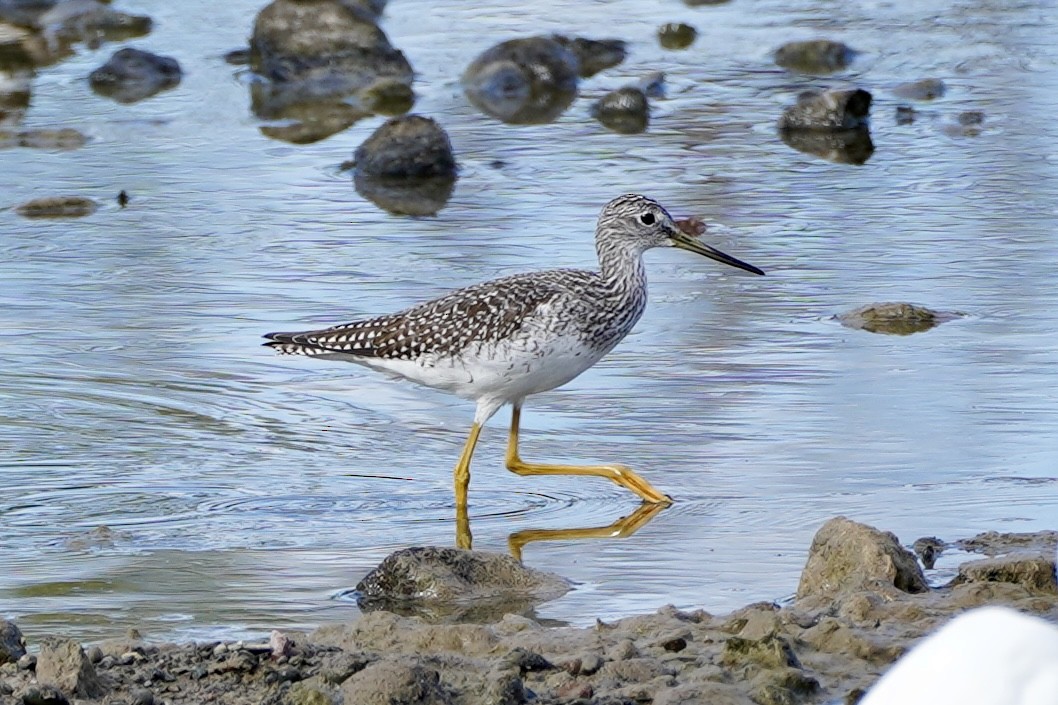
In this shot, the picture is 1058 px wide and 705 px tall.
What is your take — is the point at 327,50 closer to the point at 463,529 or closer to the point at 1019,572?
the point at 463,529

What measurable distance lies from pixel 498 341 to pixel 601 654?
97.8 inches

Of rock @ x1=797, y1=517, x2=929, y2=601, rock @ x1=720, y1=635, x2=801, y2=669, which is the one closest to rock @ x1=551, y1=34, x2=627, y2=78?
rock @ x1=797, y1=517, x2=929, y2=601

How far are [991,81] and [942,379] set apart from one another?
25.1ft

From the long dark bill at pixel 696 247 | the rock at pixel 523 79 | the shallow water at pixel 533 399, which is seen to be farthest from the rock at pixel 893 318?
the rock at pixel 523 79

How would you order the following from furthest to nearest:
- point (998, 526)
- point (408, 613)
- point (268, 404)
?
point (268, 404)
point (998, 526)
point (408, 613)

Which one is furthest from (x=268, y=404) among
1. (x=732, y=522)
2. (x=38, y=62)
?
(x=38, y=62)

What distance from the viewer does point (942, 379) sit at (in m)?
8.80

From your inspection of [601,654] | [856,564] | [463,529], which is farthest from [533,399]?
[601,654]

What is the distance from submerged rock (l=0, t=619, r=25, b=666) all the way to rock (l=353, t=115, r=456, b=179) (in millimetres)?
7825

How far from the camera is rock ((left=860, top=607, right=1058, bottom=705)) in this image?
2.82 m

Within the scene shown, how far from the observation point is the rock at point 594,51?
1723cm

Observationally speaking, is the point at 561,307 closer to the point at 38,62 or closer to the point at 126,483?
the point at 126,483

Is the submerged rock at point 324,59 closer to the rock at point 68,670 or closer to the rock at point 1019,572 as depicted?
the rock at point 1019,572

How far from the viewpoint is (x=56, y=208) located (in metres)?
12.5
